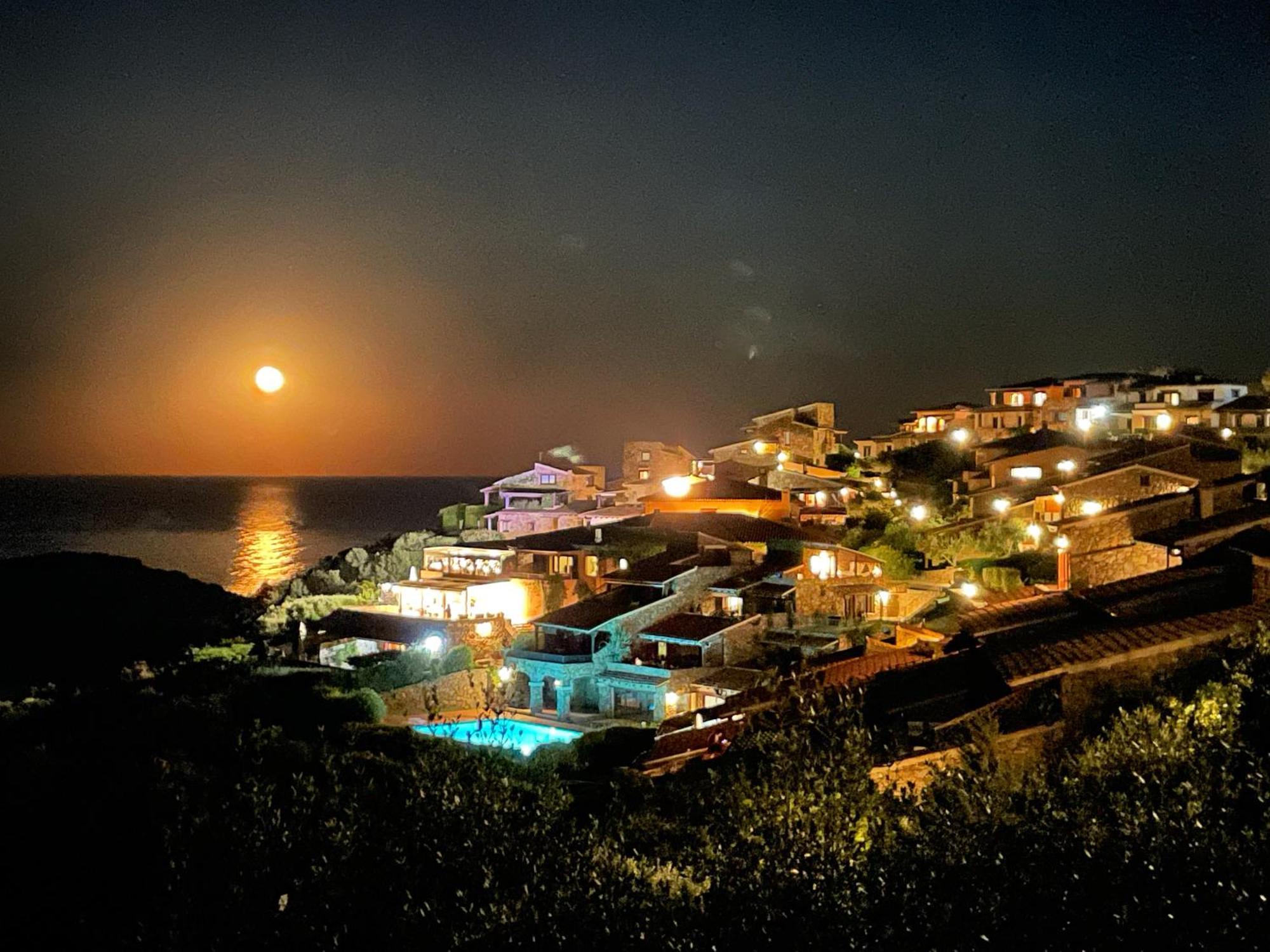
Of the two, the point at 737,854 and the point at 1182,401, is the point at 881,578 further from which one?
the point at 1182,401

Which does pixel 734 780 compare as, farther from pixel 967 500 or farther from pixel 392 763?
pixel 967 500

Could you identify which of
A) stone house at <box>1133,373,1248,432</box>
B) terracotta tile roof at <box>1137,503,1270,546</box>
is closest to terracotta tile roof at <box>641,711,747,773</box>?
terracotta tile roof at <box>1137,503,1270,546</box>

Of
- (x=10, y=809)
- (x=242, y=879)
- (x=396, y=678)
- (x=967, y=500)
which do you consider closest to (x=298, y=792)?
(x=242, y=879)

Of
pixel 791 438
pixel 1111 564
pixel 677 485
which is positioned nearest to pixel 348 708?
pixel 1111 564

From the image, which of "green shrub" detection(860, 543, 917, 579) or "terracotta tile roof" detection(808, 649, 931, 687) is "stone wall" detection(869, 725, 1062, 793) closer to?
"terracotta tile roof" detection(808, 649, 931, 687)

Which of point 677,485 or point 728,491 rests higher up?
point 677,485

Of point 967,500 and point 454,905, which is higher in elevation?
point 967,500
